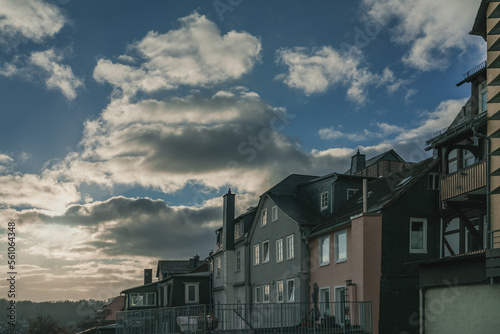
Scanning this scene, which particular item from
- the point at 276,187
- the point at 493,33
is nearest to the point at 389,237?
the point at 493,33

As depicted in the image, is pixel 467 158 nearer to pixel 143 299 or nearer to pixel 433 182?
pixel 433 182

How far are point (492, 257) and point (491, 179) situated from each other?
12.7 feet

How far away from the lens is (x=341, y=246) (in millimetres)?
28500

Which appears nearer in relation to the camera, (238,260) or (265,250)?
(265,250)

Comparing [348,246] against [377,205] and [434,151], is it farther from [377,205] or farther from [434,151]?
[434,151]

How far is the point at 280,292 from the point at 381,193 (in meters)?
9.79

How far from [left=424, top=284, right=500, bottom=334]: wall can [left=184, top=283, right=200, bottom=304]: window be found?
30844 mm

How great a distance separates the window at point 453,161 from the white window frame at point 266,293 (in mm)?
15612

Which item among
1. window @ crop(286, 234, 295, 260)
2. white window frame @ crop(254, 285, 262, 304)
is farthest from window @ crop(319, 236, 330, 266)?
white window frame @ crop(254, 285, 262, 304)

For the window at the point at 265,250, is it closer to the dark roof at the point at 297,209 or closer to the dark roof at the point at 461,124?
the dark roof at the point at 297,209

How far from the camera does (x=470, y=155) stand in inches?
974

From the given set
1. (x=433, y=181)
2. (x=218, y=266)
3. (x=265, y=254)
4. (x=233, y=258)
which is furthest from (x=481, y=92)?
(x=218, y=266)

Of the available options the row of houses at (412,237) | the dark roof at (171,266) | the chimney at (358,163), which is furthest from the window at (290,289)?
the dark roof at (171,266)

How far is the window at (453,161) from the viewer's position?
1006 inches
